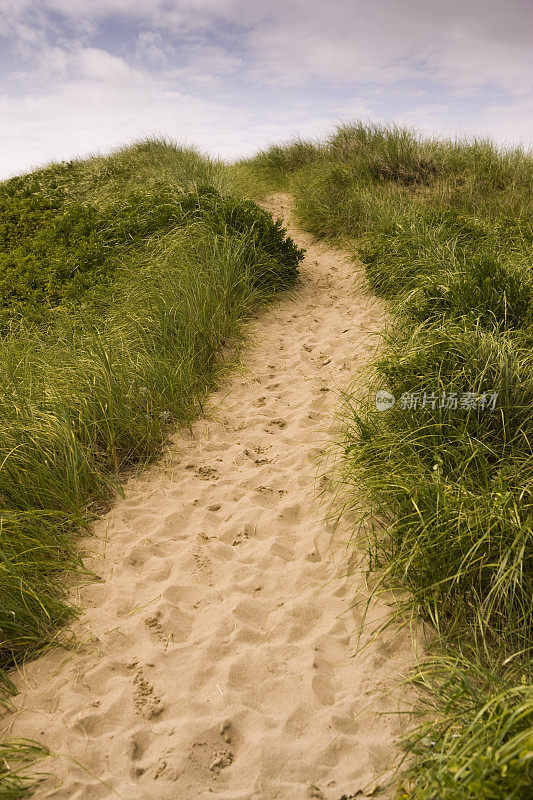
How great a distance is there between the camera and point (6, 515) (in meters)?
3.29

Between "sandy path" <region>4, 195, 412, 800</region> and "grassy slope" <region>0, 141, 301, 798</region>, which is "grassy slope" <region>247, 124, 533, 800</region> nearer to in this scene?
"sandy path" <region>4, 195, 412, 800</region>

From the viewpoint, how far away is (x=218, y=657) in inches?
107

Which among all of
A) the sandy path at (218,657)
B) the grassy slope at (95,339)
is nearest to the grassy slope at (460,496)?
the sandy path at (218,657)

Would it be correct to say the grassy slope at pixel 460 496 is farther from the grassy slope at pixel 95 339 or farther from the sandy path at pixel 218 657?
the grassy slope at pixel 95 339

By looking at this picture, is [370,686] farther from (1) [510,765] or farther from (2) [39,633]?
(2) [39,633]

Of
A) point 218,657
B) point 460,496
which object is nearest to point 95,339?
point 218,657

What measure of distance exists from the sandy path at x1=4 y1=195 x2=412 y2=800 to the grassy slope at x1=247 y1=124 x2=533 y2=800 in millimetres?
297

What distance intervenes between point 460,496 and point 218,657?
1.48m

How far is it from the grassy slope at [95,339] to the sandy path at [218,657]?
0.23m

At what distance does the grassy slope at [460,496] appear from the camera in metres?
1.95

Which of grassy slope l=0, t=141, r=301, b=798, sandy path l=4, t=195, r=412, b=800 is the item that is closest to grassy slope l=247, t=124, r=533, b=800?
sandy path l=4, t=195, r=412, b=800

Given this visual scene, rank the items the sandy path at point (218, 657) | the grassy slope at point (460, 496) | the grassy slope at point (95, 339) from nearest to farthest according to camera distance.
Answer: the grassy slope at point (460, 496) → the sandy path at point (218, 657) → the grassy slope at point (95, 339)

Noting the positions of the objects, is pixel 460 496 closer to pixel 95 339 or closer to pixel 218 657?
pixel 218 657

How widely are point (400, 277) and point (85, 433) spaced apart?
4.10 meters
